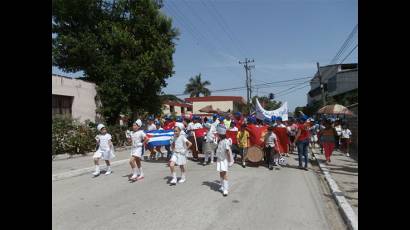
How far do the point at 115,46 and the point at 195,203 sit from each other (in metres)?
17.4

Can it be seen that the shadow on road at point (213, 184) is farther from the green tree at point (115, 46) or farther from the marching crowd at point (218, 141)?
the green tree at point (115, 46)

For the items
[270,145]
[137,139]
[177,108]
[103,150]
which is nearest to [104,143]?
[103,150]

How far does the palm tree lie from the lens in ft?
271

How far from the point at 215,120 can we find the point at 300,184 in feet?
18.0

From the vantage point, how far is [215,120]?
49.0 feet

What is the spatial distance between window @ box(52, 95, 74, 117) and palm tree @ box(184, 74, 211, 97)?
61496 millimetres

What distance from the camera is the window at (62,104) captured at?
20219mm

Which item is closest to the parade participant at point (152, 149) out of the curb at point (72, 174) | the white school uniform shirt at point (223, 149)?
the curb at point (72, 174)

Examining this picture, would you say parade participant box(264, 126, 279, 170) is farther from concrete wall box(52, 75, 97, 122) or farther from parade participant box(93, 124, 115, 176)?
concrete wall box(52, 75, 97, 122)

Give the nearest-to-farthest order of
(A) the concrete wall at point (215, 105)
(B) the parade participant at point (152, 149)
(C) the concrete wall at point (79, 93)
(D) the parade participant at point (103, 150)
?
(D) the parade participant at point (103, 150) < (B) the parade participant at point (152, 149) < (C) the concrete wall at point (79, 93) < (A) the concrete wall at point (215, 105)

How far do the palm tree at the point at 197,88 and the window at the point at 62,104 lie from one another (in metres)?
61.5

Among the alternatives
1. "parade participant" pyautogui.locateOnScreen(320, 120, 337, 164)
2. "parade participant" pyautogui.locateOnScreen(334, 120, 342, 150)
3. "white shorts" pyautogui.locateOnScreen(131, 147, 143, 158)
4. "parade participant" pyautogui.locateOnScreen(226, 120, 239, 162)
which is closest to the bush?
"white shorts" pyautogui.locateOnScreen(131, 147, 143, 158)
